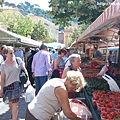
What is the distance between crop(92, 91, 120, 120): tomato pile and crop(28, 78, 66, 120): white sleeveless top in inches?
22.3

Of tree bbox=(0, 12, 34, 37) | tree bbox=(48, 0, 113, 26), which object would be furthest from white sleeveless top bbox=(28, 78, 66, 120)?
tree bbox=(0, 12, 34, 37)

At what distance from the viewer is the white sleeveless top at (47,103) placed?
2.88m

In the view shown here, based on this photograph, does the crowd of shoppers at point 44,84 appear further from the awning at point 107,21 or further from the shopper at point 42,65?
the awning at point 107,21

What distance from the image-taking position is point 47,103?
295 cm

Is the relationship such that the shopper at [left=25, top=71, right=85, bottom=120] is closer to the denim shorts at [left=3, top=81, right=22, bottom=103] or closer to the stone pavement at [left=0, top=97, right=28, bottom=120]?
the denim shorts at [left=3, top=81, right=22, bottom=103]

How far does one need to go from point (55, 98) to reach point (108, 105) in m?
0.76

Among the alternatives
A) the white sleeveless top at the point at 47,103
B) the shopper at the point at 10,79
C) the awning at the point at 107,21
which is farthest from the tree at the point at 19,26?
the white sleeveless top at the point at 47,103

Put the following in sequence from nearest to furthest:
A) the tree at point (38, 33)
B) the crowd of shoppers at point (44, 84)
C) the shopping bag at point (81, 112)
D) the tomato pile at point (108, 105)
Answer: the tomato pile at point (108, 105)
the crowd of shoppers at point (44, 84)
the shopping bag at point (81, 112)
the tree at point (38, 33)

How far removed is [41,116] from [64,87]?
1.71 ft

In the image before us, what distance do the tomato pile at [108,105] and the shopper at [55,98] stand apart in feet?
1.10

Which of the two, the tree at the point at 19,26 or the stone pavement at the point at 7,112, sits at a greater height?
the tree at the point at 19,26

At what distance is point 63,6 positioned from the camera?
577 inches

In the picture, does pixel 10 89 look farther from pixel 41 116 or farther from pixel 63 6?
pixel 63 6

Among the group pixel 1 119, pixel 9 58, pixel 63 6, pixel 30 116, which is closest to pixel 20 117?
pixel 1 119
